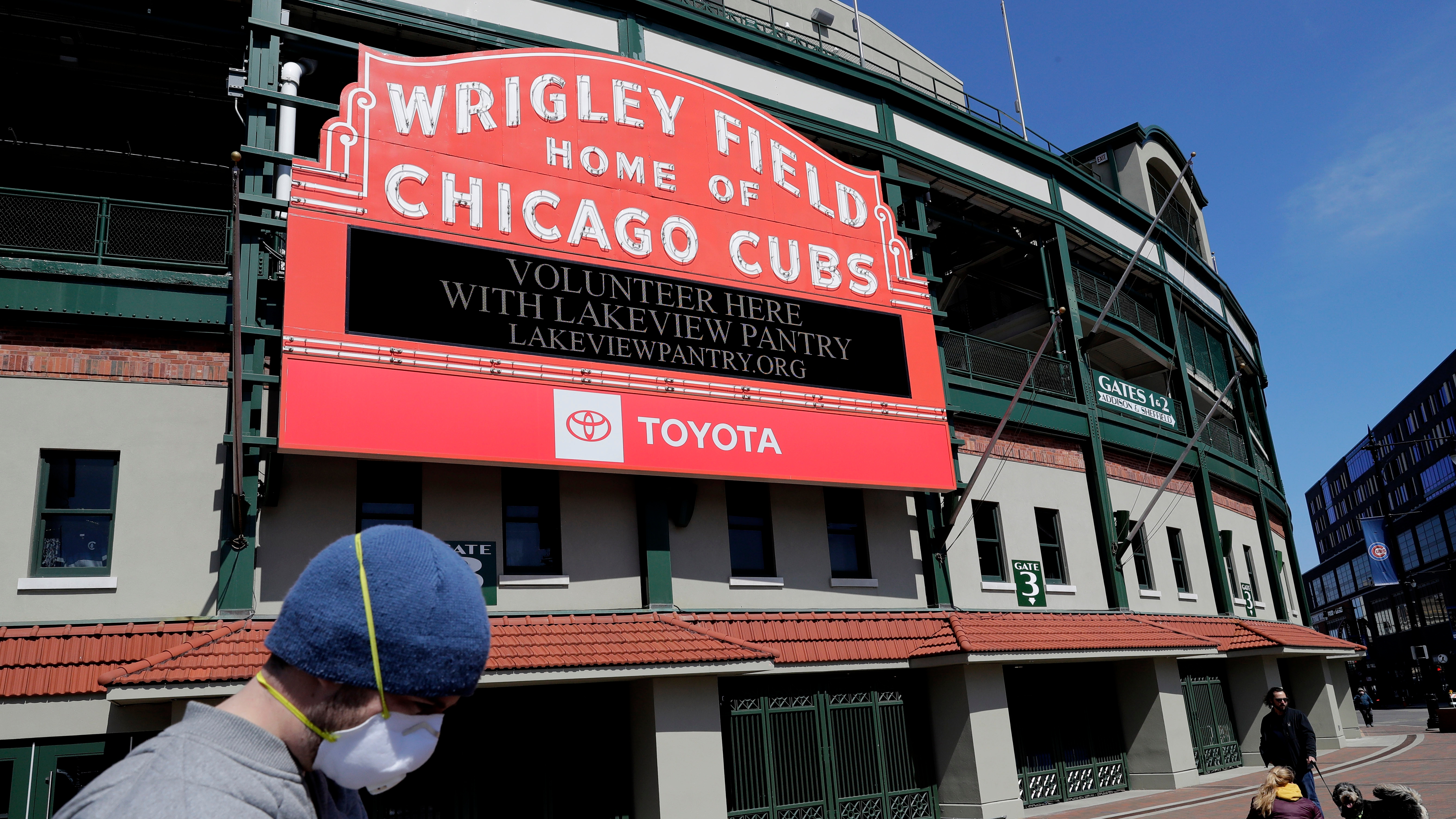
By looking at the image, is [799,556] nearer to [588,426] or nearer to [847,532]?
[847,532]

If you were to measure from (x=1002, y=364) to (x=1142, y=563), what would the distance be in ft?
22.6

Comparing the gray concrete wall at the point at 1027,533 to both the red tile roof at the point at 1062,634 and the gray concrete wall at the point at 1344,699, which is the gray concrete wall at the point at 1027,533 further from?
the gray concrete wall at the point at 1344,699

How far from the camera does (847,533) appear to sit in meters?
18.1

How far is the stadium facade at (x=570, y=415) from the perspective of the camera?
12.3 metres

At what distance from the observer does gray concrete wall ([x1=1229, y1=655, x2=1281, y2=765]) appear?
953 inches

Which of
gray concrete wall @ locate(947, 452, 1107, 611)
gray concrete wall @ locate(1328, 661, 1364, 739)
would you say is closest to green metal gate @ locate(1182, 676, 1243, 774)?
gray concrete wall @ locate(947, 452, 1107, 611)

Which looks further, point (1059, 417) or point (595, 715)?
point (1059, 417)

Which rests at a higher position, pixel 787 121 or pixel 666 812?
pixel 787 121

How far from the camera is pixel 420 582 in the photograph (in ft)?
5.42

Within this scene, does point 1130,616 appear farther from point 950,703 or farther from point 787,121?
point 787,121

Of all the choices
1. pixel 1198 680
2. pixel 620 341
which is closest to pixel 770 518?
pixel 620 341

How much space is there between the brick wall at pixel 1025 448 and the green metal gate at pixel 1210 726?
5.85m

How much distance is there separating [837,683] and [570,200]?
29.8 ft

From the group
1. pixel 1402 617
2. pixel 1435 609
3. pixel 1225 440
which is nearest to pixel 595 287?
pixel 1225 440
